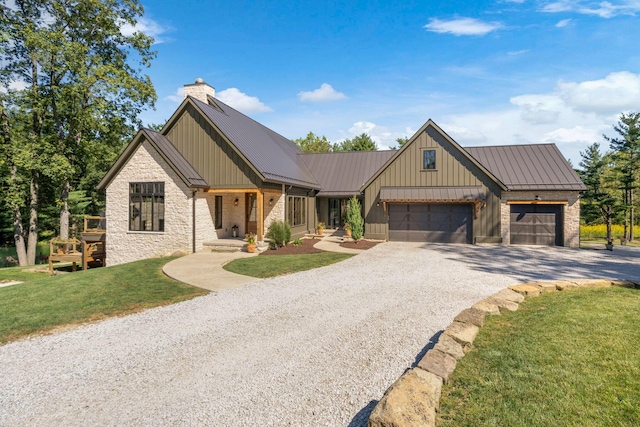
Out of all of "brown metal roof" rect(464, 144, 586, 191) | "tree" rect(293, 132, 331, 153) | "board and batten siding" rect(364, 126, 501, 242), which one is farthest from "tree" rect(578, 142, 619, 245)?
"tree" rect(293, 132, 331, 153)

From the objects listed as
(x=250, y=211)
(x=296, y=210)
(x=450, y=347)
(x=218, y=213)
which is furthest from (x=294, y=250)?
(x=450, y=347)

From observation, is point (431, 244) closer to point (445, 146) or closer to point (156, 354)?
point (445, 146)

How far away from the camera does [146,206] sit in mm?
16438

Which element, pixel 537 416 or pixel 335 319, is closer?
pixel 537 416

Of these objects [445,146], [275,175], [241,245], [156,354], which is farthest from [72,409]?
[445,146]

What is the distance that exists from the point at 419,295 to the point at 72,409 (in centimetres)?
712

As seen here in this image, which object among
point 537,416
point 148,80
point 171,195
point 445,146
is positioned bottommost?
point 537,416

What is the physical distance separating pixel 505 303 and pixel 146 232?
15.7m

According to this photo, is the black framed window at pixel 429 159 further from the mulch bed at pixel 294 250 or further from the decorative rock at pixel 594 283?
the decorative rock at pixel 594 283

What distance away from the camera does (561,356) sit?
4.66 metres

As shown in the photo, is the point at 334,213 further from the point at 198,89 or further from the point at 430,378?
the point at 430,378

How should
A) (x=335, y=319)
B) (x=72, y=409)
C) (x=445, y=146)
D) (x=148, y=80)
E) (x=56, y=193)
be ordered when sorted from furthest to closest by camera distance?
(x=56, y=193), (x=148, y=80), (x=445, y=146), (x=335, y=319), (x=72, y=409)

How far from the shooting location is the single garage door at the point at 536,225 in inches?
A: 711

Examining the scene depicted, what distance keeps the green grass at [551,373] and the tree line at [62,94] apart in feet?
80.6
